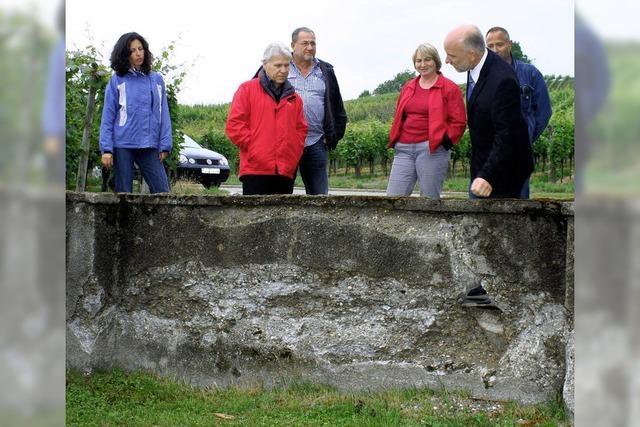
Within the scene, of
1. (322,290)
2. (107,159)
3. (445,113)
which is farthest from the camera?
(107,159)

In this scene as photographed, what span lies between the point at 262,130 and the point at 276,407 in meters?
1.55

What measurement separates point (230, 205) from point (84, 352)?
103cm

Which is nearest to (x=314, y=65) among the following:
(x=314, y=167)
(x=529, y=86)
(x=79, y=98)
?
(x=314, y=167)

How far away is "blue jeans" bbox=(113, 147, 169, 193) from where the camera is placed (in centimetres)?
505

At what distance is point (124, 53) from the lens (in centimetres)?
→ 504

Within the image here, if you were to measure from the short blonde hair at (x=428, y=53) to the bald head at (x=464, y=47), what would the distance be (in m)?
0.67

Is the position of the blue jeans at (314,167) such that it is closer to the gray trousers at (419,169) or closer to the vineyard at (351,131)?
the gray trousers at (419,169)

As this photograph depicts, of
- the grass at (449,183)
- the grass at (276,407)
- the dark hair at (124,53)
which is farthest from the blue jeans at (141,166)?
the grass at (449,183)

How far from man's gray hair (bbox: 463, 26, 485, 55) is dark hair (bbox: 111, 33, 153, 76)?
78.5 inches

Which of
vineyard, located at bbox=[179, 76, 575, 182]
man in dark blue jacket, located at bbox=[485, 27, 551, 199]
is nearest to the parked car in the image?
vineyard, located at bbox=[179, 76, 575, 182]

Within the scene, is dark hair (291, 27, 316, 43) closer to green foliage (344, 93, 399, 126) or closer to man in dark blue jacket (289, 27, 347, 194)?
man in dark blue jacket (289, 27, 347, 194)

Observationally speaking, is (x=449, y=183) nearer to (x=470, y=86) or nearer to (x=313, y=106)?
(x=313, y=106)
